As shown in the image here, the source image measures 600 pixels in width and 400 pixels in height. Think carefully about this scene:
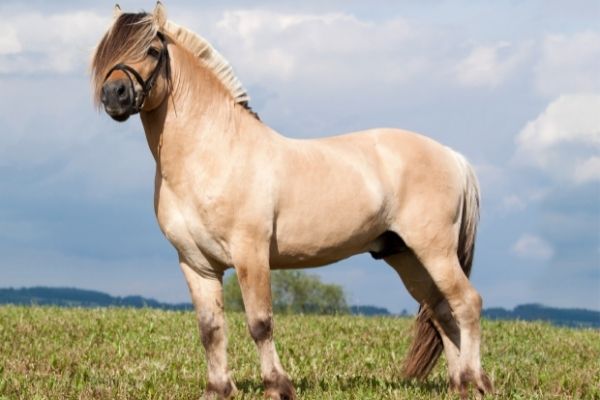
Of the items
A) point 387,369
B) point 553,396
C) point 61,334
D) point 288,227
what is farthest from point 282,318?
point 288,227

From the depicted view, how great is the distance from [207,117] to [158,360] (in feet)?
12.3

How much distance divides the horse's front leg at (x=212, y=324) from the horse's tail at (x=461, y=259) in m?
1.87

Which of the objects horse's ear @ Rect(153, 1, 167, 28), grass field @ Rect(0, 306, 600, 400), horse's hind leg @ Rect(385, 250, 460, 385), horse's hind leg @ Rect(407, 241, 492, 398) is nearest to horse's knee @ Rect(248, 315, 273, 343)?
grass field @ Rect(0, 306, 600, 400)

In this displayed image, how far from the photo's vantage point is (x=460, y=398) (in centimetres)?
804

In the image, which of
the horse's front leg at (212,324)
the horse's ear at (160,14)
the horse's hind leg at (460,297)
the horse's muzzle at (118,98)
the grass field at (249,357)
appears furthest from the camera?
the grass field at (249,357)

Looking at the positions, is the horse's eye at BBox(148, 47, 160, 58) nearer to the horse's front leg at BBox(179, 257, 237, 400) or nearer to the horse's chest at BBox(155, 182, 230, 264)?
the horse's chest at BBox(155, 182, 230, 264)

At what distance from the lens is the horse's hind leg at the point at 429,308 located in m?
8.38

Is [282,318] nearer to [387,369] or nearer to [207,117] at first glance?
[387,369]

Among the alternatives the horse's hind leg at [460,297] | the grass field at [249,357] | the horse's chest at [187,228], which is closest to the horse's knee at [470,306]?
the horse's hind leg at [460,297]

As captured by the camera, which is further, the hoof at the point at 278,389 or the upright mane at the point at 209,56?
the upright mane at the point at 209,56

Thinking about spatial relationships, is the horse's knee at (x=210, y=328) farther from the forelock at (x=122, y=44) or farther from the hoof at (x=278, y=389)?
the forelock at (x=122, y=44)

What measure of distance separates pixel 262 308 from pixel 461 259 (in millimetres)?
2326

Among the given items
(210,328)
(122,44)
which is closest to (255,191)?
(210,328)

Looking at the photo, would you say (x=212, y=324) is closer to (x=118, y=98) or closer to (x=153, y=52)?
(x=118, y=98)
